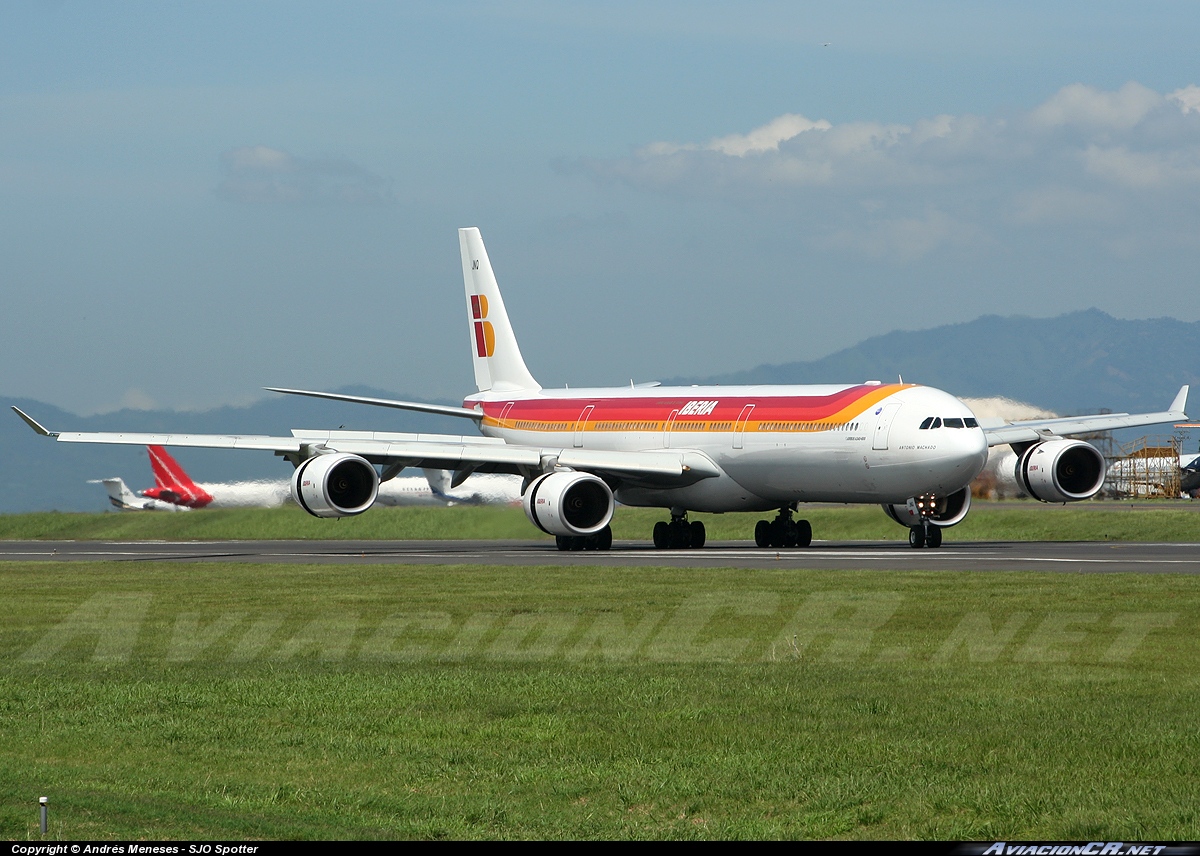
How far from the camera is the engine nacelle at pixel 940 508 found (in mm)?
40250

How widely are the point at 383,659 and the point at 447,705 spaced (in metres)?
3.41

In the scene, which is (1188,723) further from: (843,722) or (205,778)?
(205,778)

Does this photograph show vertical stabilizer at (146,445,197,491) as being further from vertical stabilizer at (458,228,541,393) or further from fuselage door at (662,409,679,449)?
fuselage door at (662,409,679,449)

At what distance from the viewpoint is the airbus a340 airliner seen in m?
38.3

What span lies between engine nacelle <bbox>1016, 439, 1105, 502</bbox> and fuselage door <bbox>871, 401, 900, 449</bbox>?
5212 mm

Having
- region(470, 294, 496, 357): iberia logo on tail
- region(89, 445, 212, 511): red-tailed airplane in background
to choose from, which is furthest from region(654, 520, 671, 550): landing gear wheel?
region(89, 445, 212, 511): red-tailed airplane in background

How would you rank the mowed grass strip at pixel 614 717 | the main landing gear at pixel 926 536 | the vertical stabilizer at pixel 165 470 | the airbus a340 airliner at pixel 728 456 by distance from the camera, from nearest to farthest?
the mowed grass strip at pixel 614 717 → the airbus a340 airliner at pixel 728 456 → the main landing gear at pixel 926 536 → the vertical stabilizer at pixel 165 470

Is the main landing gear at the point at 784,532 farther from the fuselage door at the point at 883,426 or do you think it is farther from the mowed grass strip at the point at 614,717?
the mowed grass strip at the point at 614,717

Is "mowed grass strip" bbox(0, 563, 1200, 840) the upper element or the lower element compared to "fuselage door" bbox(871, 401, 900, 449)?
lower

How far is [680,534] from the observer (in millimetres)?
43625

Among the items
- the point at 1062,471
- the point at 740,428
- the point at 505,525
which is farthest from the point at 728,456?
the point at 505,525

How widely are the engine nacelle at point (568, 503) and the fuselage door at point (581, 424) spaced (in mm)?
5664

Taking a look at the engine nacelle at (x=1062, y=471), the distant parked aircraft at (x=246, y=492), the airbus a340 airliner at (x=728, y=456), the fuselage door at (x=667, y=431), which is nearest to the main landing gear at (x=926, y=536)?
the airbus a340 airliner at (x=728, y=456)

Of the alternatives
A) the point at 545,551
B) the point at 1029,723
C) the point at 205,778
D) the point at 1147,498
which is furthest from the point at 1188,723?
the point at 1147,498
